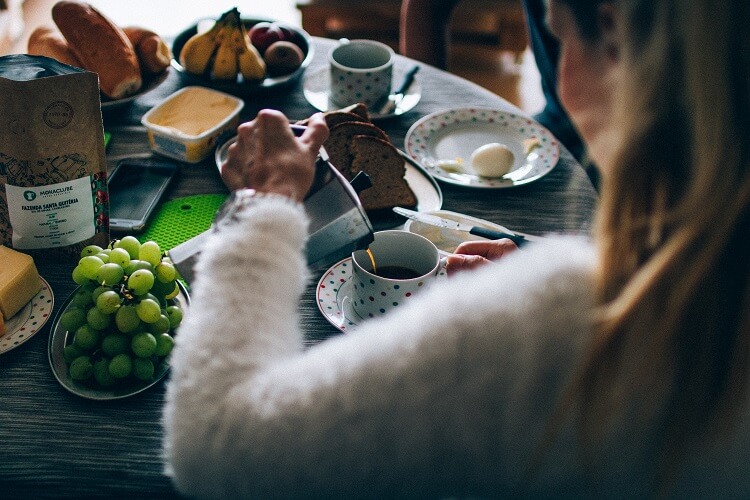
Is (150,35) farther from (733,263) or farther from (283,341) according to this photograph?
(733,263)

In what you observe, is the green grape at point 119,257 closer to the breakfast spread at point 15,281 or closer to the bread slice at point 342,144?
the breakfast spread at point 15,281

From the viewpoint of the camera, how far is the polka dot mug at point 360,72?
49.4 inches

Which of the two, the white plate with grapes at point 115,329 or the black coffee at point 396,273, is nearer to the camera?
the white plate with grapes at point 115,329

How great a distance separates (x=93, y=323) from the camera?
788 mm

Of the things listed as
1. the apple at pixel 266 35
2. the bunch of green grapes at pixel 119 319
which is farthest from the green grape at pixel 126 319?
the apple at pixel 266 35

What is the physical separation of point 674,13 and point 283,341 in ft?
1.37

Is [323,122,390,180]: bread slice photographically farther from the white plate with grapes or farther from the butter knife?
the white plate with grapes

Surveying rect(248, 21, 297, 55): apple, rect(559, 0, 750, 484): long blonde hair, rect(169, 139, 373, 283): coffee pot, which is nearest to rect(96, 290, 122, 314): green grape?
rect(169, 139, 373, 283): coffee pot

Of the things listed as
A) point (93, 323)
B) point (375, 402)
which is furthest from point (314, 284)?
point (375, 402)

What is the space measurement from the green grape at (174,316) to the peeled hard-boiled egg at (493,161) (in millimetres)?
550

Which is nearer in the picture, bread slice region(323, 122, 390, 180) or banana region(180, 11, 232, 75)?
bread slice region(323, 122, 390, 180)

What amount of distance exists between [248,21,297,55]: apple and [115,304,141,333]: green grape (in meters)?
0.71

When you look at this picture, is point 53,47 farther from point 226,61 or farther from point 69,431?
point 69,431

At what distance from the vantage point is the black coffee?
2.99 feet
